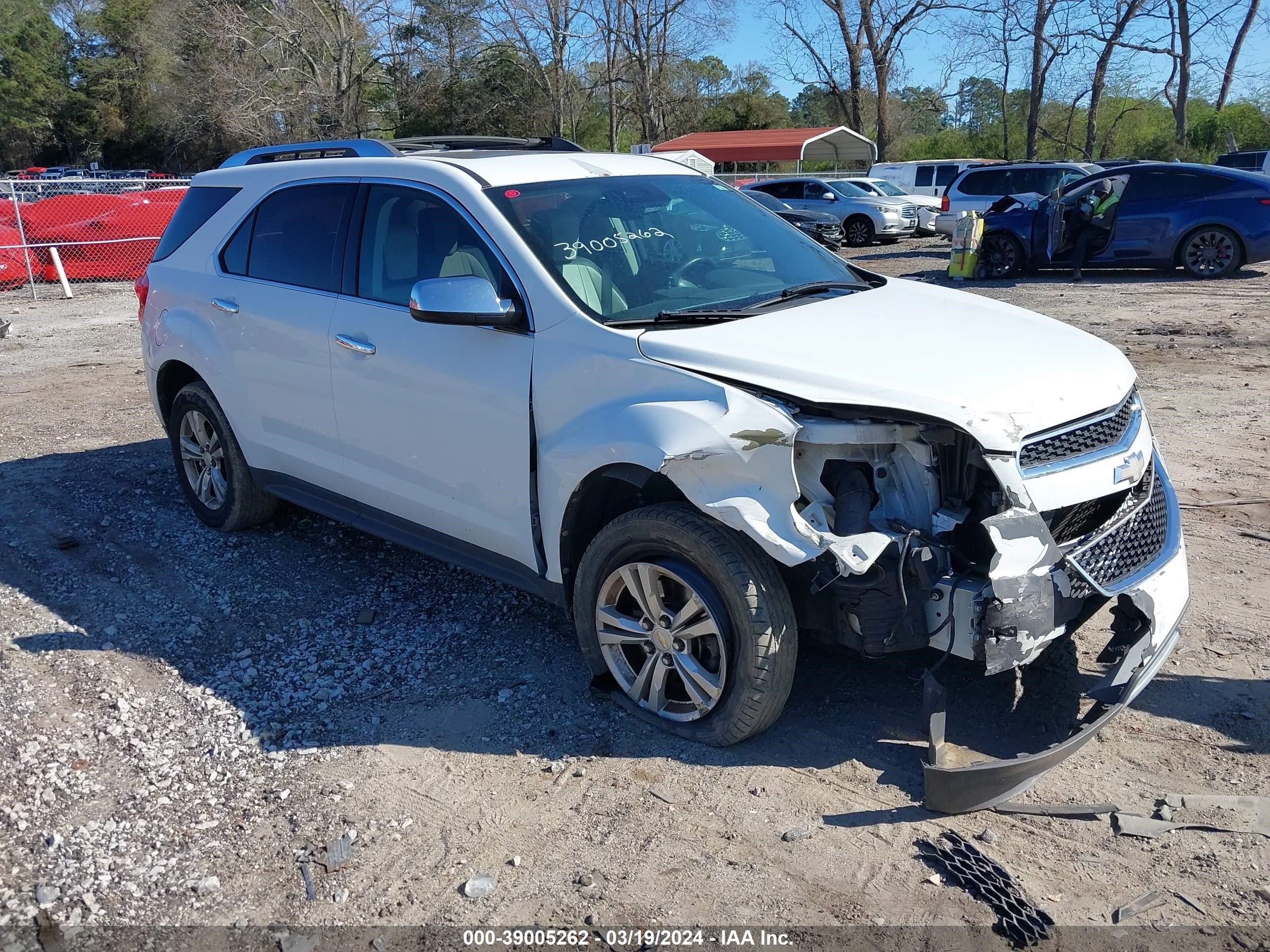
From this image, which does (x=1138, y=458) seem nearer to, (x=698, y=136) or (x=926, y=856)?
(x=926, y=856)

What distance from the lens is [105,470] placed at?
720 cm

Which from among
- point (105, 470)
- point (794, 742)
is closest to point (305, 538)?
point (105, 470)

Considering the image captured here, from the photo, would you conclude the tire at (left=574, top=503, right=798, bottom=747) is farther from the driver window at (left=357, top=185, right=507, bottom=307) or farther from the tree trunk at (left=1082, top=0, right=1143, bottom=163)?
the tree trunk at (left=1082, top=0, right=1143, bottom=163)

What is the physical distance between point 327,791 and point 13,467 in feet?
16.6

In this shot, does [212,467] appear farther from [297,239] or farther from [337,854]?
[337,854]

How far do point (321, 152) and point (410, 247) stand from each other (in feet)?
4.32

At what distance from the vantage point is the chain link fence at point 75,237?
18.2m

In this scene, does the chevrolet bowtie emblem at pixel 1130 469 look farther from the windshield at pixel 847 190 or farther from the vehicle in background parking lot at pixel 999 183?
the windshield at pixel 847 190

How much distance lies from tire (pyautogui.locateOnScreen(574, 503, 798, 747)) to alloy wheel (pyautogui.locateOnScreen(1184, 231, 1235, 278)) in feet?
47.3

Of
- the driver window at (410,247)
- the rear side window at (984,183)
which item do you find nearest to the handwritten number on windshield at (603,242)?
the driver window at (410,247)

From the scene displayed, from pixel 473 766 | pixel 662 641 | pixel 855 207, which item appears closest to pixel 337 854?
pixel 473 766

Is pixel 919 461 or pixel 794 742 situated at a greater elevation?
pixel 919 461

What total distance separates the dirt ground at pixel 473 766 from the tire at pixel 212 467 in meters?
0.17

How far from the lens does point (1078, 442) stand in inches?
132
